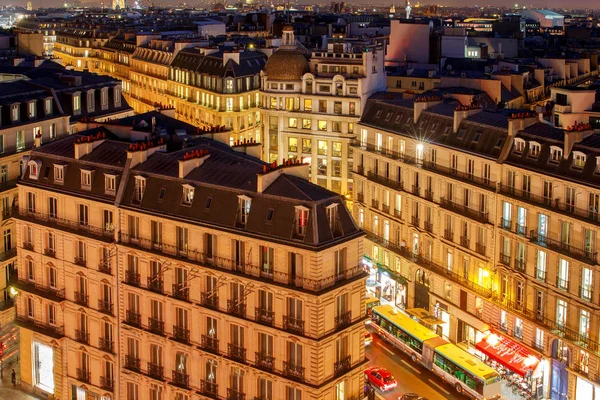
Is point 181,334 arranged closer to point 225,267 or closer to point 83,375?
point 225,267

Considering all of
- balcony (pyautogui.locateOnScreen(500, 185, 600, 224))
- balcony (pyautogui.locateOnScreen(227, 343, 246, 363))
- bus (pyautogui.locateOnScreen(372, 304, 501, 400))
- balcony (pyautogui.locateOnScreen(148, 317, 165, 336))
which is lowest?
bus (pyautogui.locateOnScreen(372, 304, 501, 400))

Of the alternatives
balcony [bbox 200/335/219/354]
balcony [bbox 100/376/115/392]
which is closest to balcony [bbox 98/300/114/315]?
balcony [bbox 100/376/115/392]

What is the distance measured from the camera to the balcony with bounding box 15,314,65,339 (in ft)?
245

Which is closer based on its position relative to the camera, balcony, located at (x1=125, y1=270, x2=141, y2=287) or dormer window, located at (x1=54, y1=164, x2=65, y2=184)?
balcony, located at (x1=125, y1=270, x2=141, y2=287)

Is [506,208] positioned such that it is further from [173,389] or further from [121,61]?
[121,61]

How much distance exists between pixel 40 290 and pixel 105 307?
691 cm

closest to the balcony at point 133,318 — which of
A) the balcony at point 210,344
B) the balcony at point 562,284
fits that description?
the balcony at point 210,344

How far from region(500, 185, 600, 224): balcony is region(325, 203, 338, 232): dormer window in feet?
72.3

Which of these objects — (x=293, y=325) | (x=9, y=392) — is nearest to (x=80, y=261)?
(x=9, y=392)

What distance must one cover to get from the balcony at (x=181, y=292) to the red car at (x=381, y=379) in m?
20.2

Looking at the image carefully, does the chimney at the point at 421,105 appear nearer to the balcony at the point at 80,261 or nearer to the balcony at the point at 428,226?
the balcony at the point at 428,226

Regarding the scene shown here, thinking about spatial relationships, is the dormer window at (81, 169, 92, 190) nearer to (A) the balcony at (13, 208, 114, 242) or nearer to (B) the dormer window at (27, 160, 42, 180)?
(A) the balcony at (13, 208, 114, 242)

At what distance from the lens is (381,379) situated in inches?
3123

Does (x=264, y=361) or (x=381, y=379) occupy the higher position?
(x=264, y=361)
